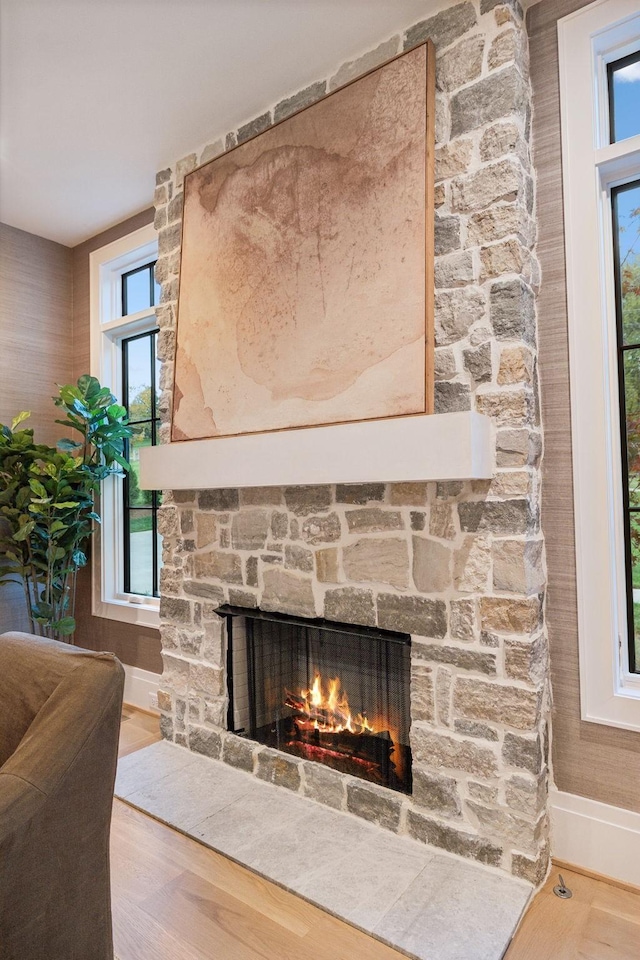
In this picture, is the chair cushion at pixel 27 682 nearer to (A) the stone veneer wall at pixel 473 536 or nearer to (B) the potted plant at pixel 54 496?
(A) the stone veneer wall at pixel 473 536

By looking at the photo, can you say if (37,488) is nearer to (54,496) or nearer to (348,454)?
(54,496)

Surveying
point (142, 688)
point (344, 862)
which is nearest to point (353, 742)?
point (344, 862)

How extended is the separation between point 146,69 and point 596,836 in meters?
3.38

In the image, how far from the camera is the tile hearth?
1.73 metres

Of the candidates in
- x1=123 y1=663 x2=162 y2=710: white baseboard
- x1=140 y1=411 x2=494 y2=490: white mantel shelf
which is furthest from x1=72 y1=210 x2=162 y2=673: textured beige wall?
x1=140 y1=411 x2=494 y2=490: white mantel shelf

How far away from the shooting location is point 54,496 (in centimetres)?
344

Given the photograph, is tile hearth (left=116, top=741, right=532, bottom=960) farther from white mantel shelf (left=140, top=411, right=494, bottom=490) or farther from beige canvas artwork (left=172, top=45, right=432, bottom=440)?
beige canvas artwork (left=172, top=45, right=432, bottom=440)

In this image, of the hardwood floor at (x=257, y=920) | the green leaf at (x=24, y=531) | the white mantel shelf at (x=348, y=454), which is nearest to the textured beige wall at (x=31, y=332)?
the green leaf at (x=24, y=531)

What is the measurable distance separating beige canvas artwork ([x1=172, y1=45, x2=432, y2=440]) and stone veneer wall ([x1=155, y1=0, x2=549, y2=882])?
12 cm

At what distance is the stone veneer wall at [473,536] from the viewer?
1960 mm

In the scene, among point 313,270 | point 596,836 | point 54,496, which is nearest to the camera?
point 596,836

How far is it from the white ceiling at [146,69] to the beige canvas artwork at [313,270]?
0.61 feet

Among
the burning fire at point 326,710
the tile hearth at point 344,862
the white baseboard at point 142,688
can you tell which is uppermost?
the burning fire at point 326,710

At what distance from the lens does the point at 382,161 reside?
2244mm
